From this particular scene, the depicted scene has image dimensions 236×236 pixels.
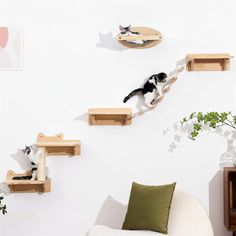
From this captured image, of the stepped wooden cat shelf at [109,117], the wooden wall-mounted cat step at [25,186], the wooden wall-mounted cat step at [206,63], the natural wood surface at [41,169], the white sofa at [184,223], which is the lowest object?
the white sofa at [184,223]

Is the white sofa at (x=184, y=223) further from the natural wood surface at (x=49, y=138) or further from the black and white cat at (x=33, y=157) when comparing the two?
the natural wood surface at (x=49, y=138)

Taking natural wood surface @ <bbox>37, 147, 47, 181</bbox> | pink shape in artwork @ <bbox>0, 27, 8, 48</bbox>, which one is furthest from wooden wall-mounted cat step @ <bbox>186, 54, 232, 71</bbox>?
pink shape in artwork @ <bbox>0, 27, 8, 48</bbox>

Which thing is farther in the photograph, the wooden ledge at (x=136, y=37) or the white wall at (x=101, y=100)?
the white wall at (x=101, y=100)

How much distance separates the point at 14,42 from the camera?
3812 mm

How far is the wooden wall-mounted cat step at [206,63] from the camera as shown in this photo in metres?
3.71

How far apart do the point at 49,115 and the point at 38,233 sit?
96 centimetres

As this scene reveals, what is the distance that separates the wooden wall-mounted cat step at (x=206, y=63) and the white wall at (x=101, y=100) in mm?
51

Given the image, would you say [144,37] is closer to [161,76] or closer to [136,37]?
[136,37]

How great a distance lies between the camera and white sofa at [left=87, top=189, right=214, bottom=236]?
123 inches

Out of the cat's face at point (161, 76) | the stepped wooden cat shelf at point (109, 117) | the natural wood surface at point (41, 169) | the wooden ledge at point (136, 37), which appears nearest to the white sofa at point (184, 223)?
the natural wood surface at point (41, 169)

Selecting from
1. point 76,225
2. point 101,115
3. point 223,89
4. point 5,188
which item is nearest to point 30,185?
point 5,188

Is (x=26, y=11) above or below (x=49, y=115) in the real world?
above

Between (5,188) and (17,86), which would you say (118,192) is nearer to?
(5,188)

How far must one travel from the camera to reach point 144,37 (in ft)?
11.9
